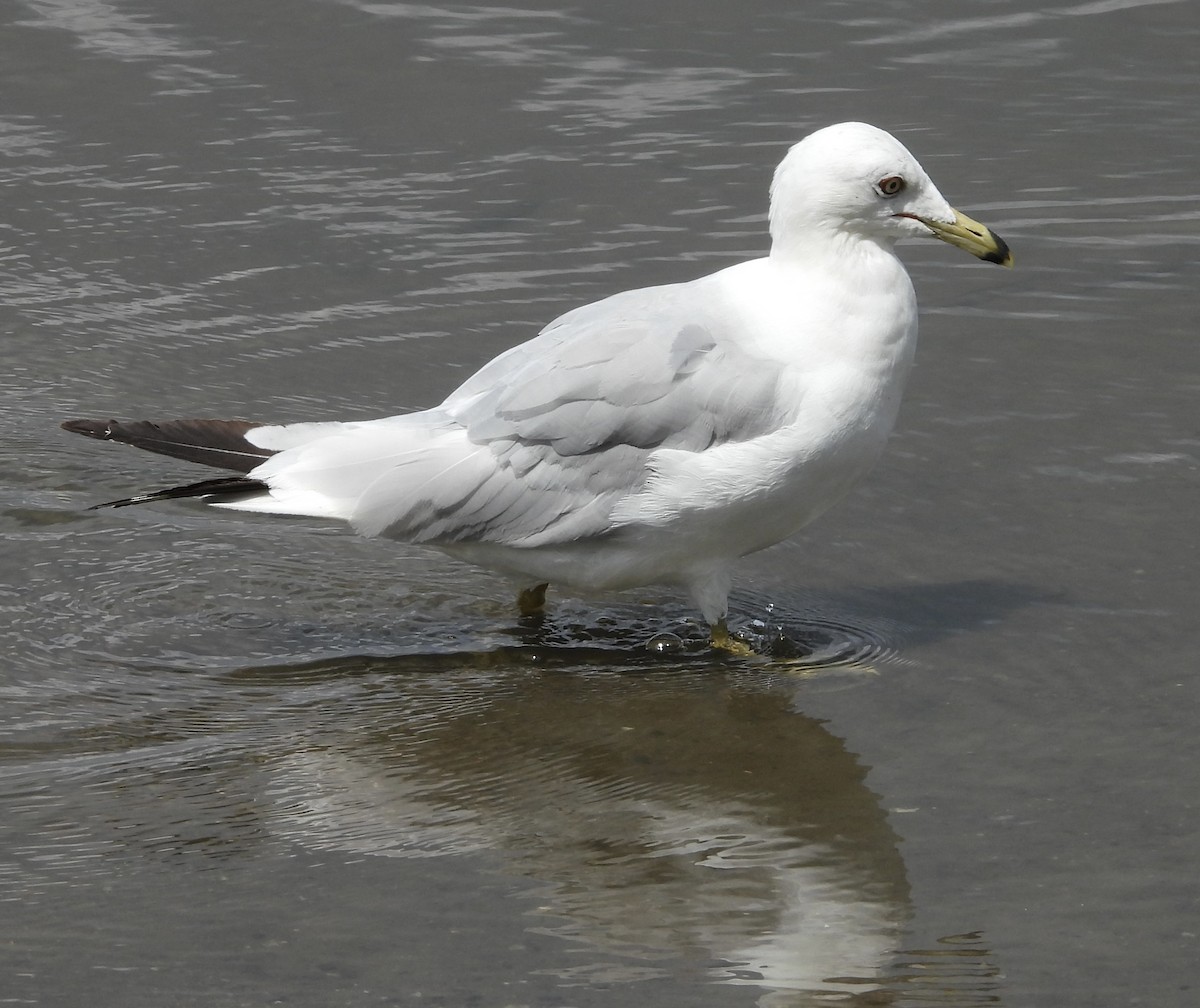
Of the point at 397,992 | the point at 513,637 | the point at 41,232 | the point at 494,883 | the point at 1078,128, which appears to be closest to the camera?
the point at 397,992

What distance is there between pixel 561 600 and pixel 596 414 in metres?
1.03

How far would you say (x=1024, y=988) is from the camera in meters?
4.15

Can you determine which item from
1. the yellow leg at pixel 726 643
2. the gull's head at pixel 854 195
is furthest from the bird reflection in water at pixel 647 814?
the gull's head at pixel 854 195

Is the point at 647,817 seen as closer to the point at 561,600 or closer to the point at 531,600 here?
the point at 531,600

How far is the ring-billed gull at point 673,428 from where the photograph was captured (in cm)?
554

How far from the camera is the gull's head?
5633 mm

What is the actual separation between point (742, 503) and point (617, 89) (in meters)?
5.50

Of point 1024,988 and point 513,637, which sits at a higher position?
point 513,637

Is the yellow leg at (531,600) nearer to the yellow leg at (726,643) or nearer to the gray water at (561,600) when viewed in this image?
the gray water at (561,600)

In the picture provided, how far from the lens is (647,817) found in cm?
496

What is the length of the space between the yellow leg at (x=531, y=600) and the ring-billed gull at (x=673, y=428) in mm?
293

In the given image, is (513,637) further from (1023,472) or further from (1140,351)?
(1140,351)

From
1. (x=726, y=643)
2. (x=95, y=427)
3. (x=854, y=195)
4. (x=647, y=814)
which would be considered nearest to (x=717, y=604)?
(x=726, y=643)

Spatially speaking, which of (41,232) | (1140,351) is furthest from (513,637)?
(41,232)
